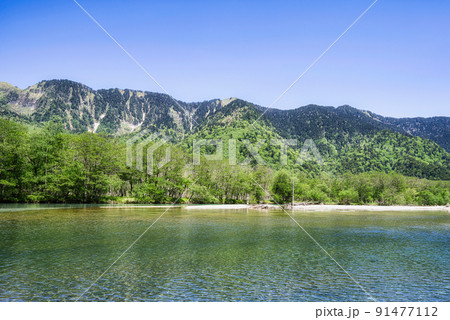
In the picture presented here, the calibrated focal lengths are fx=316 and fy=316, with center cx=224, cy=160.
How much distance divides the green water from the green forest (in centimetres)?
4026

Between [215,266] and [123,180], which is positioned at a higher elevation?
[123,180]

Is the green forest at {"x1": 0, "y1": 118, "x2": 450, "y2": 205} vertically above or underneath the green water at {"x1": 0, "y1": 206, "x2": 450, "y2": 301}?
above

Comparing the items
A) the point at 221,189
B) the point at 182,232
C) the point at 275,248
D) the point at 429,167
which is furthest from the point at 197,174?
the point at 429,167

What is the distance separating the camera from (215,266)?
20.1 meters

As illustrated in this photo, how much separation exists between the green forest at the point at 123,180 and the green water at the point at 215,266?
40.3m

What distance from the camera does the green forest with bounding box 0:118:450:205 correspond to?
226ft

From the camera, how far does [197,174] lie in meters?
93.0

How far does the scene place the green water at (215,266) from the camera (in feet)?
49.0

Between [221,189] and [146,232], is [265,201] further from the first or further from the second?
[146,232]

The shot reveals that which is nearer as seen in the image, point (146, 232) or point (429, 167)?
point (146, 232)

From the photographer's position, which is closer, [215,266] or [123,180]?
[215,266]

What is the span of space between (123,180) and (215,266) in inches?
2806
